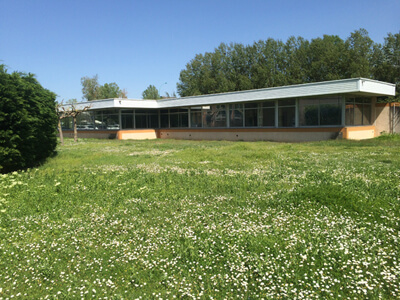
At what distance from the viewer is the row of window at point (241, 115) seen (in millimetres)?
25391

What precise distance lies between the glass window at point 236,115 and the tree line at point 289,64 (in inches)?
735

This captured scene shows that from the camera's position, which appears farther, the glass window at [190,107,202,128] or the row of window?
the glass window at [190,107,202,128]

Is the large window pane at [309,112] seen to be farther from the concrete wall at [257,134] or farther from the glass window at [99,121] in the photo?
the glass window at [99,121]

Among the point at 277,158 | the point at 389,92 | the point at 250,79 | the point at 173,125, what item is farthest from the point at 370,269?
the point at 250,79

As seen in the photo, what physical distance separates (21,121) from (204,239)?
32.5ft

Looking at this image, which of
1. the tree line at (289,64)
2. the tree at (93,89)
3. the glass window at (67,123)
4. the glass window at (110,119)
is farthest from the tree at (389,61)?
the tree at (93,89)

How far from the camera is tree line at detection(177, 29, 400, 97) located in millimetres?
42562

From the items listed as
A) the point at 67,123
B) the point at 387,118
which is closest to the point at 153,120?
the point at 67,123

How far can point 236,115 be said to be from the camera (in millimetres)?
31500

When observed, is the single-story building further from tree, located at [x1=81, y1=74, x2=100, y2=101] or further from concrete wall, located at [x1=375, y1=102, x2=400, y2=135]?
tree, located at [x1=81, y1=74, x2=100, y2=101]

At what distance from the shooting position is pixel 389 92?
26000 millimetres

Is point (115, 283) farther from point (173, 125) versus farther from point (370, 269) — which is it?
point (173, 125)

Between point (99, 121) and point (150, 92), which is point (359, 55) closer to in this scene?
point (99, 121)

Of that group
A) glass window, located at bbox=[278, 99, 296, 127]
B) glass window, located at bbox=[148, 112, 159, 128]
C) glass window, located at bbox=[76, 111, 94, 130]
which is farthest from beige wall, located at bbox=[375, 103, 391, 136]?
glass window, located at bbox=[76, 111, 94, 130]
